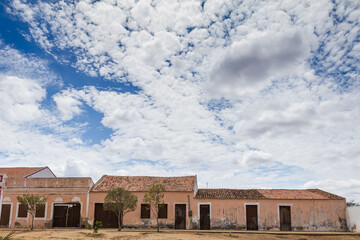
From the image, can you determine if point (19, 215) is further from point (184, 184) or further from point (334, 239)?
point (334, 239)

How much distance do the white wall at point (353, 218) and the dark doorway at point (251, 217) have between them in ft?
24.4

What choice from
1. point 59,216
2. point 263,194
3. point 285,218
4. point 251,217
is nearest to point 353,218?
point 285,218

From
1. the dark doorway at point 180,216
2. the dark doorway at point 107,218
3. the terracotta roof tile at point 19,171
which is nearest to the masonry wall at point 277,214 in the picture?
the dark doorway at point 180,216

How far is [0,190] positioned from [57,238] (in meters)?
12.9

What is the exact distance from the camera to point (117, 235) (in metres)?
20.3

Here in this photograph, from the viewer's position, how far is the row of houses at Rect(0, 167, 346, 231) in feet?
87.5

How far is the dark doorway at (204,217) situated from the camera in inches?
1049

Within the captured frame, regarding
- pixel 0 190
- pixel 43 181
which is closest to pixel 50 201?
pixel 43 181

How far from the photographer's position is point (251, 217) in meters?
26.8

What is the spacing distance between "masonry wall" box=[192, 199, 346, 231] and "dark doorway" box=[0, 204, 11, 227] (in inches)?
619

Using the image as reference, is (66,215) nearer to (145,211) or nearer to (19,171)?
(145,211)

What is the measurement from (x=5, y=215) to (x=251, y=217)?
67.9 feet

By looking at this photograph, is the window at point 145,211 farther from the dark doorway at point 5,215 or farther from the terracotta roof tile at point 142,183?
the dark doorway at point 5,215

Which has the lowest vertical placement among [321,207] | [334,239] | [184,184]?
[334,239]
